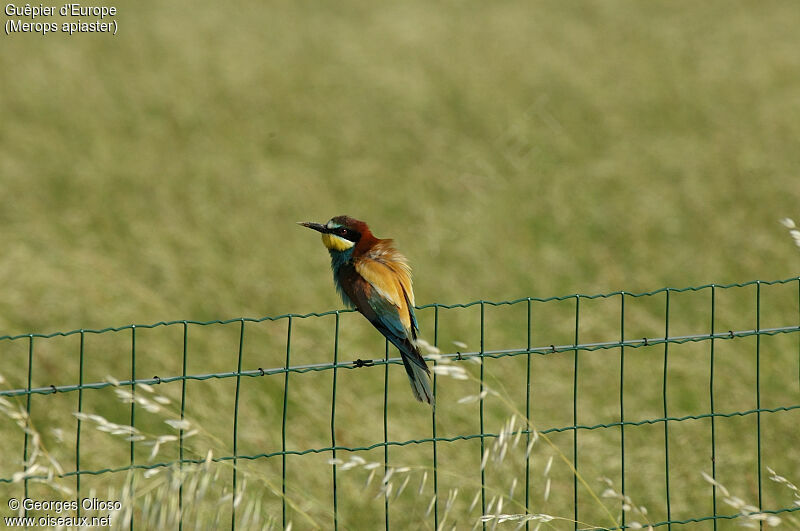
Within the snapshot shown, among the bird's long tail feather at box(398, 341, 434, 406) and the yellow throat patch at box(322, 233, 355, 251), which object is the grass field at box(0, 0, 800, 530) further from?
the yellow throat patch at box(322, 233, 355, 251)

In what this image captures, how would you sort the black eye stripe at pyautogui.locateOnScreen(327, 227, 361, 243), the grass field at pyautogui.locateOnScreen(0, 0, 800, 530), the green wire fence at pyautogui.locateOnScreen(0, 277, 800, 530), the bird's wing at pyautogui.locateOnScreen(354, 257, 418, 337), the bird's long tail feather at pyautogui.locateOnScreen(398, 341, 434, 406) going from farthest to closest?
the grass field at pyautogui.locateOnScreen(0, 0, 800, 530), the green wire fence at pyautogui.locateOnScreen(0, 277, 800, 530), the black eye stripe at pyautogui.locateOnScreen(327, 227, 361, 243), the bird's wing at pyautogui.locateOnScreen(354, 257, 418, 337), the bird's long tail feather at pyautogui.locateOnScreen(398, 341, 434, 406)

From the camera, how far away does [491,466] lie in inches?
213

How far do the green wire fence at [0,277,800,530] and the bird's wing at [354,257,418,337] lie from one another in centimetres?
24

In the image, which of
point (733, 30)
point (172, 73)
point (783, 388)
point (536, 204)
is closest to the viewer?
point (783, 388)

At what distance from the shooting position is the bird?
13.3ft

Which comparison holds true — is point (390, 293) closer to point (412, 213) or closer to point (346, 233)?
point (346, 233)

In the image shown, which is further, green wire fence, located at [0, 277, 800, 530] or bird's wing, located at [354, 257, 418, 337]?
green wire fence, located at [0, 277, 800, 530]

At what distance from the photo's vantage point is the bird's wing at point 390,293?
13.4 feet

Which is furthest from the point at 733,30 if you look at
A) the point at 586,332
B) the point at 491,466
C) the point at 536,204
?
the point at 491,466

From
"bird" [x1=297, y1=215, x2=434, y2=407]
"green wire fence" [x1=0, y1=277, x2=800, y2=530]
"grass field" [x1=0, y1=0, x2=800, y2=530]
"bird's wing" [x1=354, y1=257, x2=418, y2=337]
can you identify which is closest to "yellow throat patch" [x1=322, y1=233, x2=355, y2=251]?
"bird" [x1=297, y1=215, x2=434, y2=407]

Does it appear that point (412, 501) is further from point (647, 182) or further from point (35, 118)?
point (35, 118)

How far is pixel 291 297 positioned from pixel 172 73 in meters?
6.14

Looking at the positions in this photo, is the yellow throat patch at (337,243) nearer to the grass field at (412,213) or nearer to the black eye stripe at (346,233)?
the black eye stripe at (346,233)

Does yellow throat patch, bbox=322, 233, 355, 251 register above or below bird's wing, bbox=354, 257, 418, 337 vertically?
above
